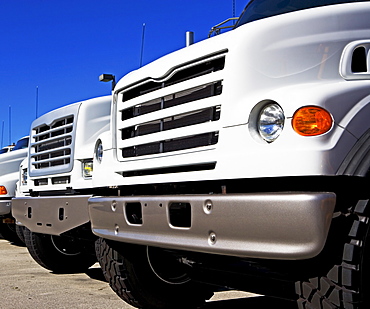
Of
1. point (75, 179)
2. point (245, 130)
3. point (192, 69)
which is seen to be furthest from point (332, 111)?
point (75, 179)

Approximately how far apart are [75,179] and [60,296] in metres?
1.13

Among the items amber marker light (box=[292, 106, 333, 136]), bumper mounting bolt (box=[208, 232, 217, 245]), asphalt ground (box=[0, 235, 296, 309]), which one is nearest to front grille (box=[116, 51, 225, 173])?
bumper mounting bolt (box=[208, 232, 217, 245])

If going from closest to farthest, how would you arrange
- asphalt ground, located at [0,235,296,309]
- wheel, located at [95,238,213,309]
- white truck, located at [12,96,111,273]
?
wheel, located at [95,238,213,309]
asphalt ground, located at [0,235,296,309]
white truck, located at [12,96,111,273]

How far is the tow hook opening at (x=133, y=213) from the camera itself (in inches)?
169

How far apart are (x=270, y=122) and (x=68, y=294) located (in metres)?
3.60

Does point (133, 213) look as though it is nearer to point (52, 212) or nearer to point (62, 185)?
point (52, 212)

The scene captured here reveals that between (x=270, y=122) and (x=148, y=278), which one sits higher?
(x=270, y=122)

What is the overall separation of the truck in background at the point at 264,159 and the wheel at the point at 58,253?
3.26 m

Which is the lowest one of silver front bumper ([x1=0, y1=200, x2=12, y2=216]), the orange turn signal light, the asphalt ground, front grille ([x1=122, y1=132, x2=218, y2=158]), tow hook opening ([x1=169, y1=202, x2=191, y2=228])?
the asphalt ground

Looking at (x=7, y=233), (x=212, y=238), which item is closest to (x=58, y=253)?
(x=212, y=238)

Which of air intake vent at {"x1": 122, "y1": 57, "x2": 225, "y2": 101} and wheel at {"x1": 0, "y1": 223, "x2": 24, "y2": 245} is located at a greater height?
air intake vent at {"x1": 122, "y1": 57, "x2": 225, "y2": 101}

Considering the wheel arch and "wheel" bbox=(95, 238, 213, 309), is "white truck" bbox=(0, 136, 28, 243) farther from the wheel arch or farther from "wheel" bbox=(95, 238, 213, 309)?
the wheel arch

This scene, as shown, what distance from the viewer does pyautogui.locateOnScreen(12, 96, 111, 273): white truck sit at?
6152mm

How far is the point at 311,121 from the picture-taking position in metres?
3.21
